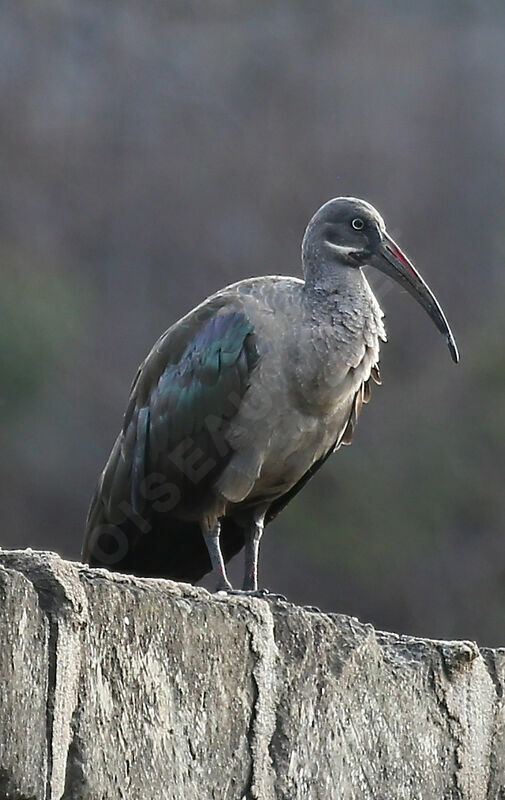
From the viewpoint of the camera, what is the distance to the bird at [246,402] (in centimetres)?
408

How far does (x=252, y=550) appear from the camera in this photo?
428cm

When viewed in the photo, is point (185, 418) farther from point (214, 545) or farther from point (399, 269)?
point (399, 269)

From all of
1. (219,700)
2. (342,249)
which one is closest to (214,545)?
(342,249)

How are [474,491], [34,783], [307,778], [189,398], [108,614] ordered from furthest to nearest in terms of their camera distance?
[474,491]
[189,398]
[307,778]
[108,614]
[34,783]

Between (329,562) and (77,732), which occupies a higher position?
(329,562)

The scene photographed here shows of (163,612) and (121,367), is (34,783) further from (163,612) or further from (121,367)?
(121,367)

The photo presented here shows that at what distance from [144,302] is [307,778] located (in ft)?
29.6

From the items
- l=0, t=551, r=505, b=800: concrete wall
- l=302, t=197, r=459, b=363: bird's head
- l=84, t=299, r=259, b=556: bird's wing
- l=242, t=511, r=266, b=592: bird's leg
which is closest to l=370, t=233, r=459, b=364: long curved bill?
l=302, t=197, r=459, b=363: bird's head

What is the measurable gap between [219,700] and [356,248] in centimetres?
200

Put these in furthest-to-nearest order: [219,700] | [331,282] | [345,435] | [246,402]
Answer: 1. [345,435]
2. [331,282]
3. [246,402]
4. [219,700]

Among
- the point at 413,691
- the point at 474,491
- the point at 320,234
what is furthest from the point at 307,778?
the point at 474,491

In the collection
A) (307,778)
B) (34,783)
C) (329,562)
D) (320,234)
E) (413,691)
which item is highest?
(329,562)

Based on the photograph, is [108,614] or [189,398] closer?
[108,614]

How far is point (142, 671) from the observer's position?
2.36 meters
